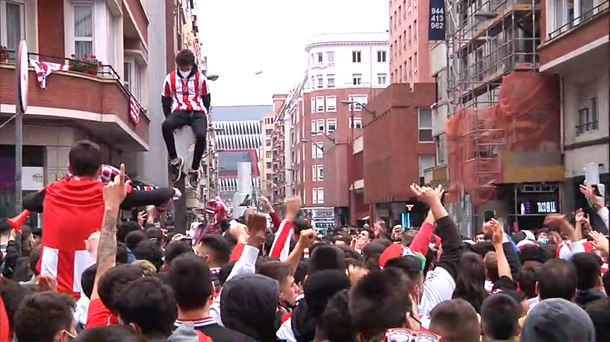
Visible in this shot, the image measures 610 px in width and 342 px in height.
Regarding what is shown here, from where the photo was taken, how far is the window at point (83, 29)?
2183cm

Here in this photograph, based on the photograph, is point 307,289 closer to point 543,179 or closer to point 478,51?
point 543,179

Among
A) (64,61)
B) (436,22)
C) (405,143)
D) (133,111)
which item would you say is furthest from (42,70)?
(405,143)

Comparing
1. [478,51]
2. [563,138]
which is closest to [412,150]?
[478,51]

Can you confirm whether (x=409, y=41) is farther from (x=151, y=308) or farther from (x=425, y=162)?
(x=151, y=308)

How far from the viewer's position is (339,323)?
4754 millimetres

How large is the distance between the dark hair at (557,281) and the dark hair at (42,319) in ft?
10.2

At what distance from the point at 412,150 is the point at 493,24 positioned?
2033 centimetres

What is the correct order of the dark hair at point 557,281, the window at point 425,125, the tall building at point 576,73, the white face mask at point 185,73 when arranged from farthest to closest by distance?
the window at point 425,125 < the tall building at point 576,73 < the white face mask at point 185,73 < the dark hair at point 557,281

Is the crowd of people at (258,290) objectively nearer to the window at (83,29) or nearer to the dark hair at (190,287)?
the dark hair at (190,287)

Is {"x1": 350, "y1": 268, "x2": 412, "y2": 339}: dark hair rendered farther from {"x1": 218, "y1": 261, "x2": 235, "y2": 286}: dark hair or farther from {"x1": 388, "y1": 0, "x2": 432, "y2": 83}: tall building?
{"x1": 388, "y1": 0, "x2": 432, "y2": 83}: tall building

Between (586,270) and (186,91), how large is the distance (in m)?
5.44

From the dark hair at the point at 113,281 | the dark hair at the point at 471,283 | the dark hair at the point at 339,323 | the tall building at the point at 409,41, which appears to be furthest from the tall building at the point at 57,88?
the tall building at the point at 409,41

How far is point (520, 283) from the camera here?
7441 millimetres

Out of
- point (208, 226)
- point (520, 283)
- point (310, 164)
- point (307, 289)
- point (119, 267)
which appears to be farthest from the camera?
point (310, 164)
